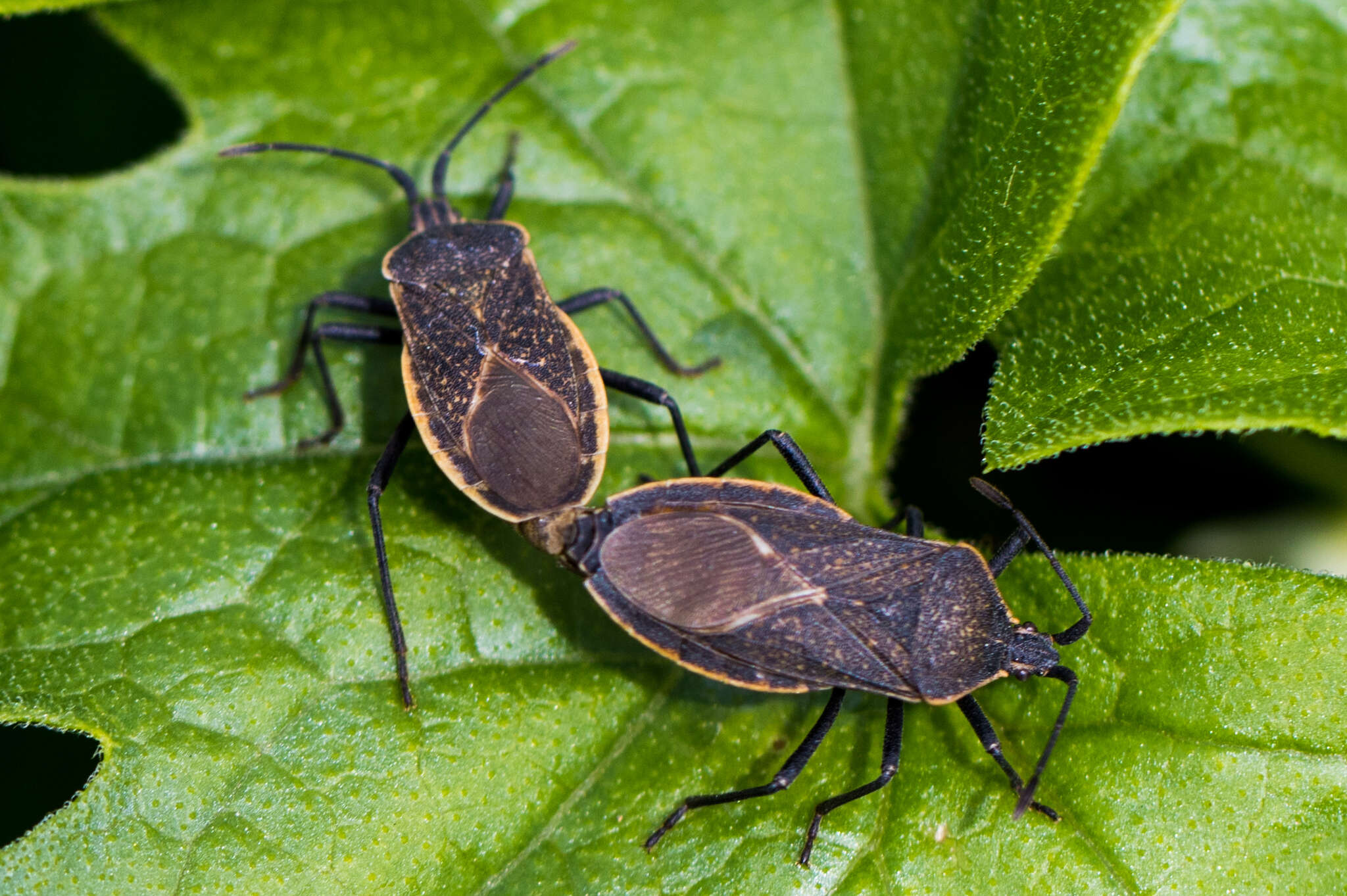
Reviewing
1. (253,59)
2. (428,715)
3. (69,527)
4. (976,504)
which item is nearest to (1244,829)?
(976,504)

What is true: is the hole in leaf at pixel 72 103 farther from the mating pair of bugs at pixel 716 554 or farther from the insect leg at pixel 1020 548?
the insect leg at pixel 1020 548

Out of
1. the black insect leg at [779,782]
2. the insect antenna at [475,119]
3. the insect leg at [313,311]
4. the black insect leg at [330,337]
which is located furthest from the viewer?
the insect antenna at [475,119]

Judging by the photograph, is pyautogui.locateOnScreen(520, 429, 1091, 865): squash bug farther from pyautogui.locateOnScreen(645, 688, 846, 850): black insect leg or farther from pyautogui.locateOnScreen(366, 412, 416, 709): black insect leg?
pyautogui.locateOnScreen(366, 412, 416, 709): black insect leg

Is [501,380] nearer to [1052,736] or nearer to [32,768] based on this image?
[1052,736]

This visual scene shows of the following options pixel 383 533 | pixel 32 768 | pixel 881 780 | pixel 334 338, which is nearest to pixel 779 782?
pixel 881 780

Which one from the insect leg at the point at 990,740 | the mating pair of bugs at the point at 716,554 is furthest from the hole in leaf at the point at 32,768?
the insect leg at the point at 990,740

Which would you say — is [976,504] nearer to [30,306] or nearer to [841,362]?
[841,362]
